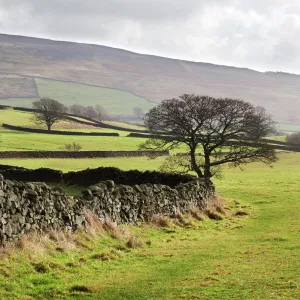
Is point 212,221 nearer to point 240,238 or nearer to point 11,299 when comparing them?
point 240,238

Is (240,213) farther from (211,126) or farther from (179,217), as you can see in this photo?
(211,126)

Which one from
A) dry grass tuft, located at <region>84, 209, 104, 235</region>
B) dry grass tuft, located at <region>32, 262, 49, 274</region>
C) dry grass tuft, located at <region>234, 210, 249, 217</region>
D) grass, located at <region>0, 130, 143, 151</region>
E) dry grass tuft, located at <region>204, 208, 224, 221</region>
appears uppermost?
Answer: grass, located at <region>0, 130, 143, 151</region>

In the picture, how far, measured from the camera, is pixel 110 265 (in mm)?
14773

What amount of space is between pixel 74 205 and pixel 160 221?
5518mm

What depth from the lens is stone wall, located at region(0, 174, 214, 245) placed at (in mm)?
14836

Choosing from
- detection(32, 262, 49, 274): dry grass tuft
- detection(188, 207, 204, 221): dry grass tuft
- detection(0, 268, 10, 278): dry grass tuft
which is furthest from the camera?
detection(188, 207, 204, 221): dry grass tuft

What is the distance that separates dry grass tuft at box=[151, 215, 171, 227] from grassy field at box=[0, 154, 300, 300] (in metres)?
0.39

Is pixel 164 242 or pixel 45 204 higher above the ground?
pixel 45 204

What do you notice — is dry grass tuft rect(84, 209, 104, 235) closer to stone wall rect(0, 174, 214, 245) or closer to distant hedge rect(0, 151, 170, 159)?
stone wall rect(0, 174, 214, 245)

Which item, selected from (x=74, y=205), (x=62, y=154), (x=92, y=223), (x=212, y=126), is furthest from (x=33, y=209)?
(x=62, y=154)

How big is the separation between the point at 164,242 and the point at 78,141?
81.9 metres

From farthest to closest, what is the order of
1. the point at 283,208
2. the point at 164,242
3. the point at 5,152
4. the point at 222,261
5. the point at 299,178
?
the point at 5,152, the point at 299,178, the point at 283,208, the point at 164,242, the point at 222,261

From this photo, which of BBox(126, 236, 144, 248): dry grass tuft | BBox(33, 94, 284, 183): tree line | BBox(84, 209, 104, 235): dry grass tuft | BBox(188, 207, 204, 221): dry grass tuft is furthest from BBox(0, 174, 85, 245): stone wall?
BBox(33, 94, 284, 183): tree line

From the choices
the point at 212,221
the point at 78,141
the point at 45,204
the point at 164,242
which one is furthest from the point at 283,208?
the point at 78,141
